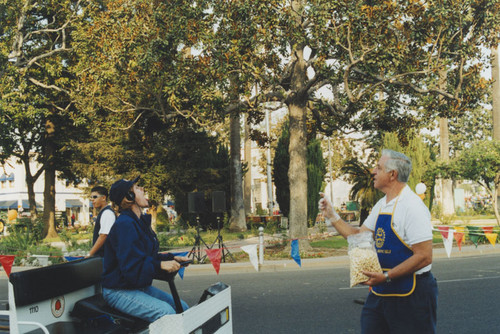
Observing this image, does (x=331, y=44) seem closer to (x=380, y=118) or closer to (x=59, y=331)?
(x=380, y=118)

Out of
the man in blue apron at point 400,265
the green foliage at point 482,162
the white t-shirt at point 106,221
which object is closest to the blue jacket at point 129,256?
the man in blue apron at point 400,265

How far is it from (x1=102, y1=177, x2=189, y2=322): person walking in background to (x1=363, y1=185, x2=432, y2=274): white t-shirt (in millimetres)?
1684

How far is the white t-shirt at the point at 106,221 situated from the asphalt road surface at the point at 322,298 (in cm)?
223

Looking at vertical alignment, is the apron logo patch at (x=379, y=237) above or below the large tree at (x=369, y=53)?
below

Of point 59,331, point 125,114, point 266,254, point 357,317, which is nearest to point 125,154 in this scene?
point 125,114

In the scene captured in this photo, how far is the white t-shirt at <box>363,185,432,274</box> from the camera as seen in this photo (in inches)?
128

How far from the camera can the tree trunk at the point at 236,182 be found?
2875 centimetres

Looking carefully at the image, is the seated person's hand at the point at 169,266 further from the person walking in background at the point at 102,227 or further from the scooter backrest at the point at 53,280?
the person walking in background at the point at 102,227

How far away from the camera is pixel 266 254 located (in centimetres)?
1662

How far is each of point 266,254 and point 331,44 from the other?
7.24 m

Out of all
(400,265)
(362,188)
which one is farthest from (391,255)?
(362,188)

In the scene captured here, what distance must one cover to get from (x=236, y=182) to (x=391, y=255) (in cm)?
2577

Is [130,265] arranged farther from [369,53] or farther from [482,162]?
Answer: [482,162]

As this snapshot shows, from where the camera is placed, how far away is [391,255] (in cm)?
336
